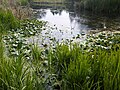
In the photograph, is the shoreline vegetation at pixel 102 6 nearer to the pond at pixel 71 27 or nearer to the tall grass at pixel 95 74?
the pond at pixel 71 27

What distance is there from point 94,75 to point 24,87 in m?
1.10

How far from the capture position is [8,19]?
808 cm

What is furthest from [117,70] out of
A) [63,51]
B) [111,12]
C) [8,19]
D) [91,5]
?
[91,5]

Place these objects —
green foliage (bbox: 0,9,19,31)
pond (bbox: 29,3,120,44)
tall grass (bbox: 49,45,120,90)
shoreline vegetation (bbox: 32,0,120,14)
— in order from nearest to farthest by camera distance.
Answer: tall grass (bbox: 49,45,120,90) → green foliage (bbox: 0,9,19,31) → pond (bbox: 29,3,120,44) → shoreline vegetation (bbox: 32,0,120,14)

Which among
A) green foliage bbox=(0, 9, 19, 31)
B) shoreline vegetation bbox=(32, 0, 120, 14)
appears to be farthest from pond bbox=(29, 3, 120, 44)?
shoreline vegetation bbox=(32, 0, 120, 14)

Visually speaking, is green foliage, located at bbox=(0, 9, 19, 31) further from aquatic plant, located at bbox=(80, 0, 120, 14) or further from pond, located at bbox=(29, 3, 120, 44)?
aquatic plant, located at bbox=(80, 0, 120, 14)

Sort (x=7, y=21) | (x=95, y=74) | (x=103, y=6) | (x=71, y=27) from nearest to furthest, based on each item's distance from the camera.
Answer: (x=95, y=74) < (x=7, y=21) < (x=71, y=27) < (x=103, y=6)

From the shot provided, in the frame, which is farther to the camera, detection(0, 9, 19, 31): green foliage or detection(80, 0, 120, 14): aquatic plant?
detection(80, 0, 120, 14): aquatic plant

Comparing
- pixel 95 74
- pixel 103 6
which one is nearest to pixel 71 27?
pixel 103 6

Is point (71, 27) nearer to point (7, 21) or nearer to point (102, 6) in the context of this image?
point (7, 21)

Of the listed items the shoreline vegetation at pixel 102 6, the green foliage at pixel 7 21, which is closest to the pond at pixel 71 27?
the green foliage at pixel 7 21

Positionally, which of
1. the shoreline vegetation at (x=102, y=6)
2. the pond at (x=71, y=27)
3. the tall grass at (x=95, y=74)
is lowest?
the pond at (x=71, y=27)

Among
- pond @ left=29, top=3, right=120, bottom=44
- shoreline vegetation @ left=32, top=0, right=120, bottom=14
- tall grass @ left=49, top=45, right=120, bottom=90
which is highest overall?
tall grass @ left=49, top=45, right=120, bottom=90

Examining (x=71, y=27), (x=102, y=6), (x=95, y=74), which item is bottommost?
(x=71, y=27)
